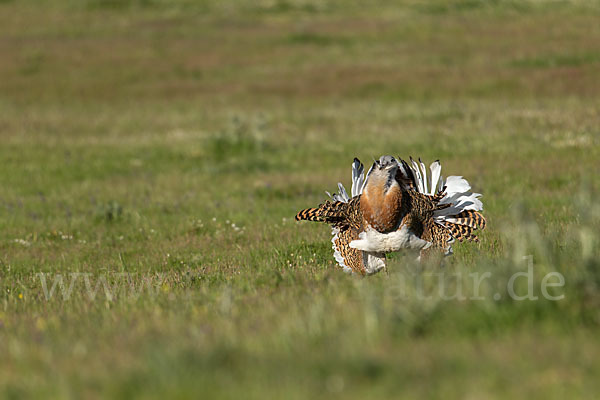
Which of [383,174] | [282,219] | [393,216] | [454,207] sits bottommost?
[282,219]

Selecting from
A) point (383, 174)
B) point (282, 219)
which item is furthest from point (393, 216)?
point (282, 219)

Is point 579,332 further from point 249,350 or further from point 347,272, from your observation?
point 347,272

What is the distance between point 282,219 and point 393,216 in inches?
203

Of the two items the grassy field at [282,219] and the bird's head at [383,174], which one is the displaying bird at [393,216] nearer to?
the bird's head at [383,174]

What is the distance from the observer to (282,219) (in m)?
11.6

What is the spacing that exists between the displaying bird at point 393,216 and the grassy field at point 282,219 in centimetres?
29

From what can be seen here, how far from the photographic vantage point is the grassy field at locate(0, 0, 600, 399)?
3.68 meters

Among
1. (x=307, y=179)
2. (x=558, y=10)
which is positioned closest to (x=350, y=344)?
(x=307, y=179)

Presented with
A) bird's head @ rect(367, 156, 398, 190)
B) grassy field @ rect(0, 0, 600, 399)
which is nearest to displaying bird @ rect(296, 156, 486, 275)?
bird's head @ rect(367, 156, 398, 190)

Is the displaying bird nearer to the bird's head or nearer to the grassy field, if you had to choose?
the bird's head

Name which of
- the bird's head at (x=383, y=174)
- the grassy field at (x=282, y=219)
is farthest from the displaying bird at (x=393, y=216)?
the grassy field at (x=282, y=219)

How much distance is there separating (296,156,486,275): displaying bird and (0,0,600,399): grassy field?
29 centimetres

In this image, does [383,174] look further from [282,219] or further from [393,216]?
[282,219]

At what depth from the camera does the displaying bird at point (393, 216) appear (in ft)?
21.8
